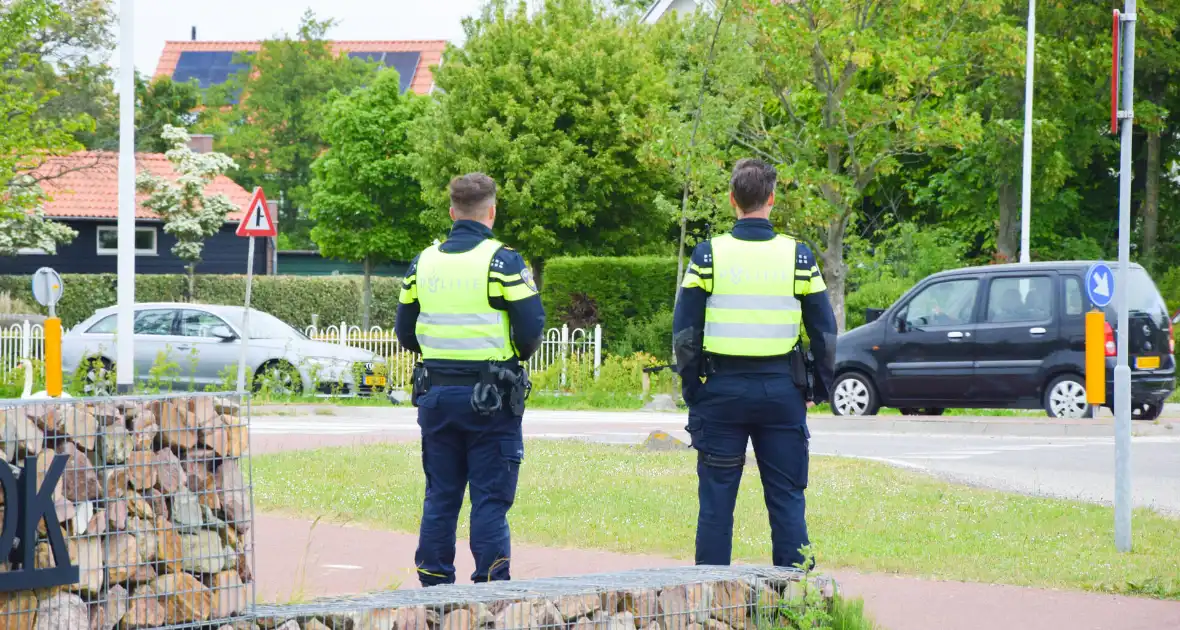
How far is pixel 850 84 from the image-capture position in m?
24.2

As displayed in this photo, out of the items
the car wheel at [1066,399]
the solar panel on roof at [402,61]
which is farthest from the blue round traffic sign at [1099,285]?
the solar panel on roof at [402,61]

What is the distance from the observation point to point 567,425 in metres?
17.7

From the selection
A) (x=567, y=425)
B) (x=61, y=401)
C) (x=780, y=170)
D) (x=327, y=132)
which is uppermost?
(x=327, y=132)

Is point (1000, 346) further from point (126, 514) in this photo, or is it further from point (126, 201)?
point (126, 514)

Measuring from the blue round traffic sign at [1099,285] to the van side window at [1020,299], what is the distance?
2.57 metres

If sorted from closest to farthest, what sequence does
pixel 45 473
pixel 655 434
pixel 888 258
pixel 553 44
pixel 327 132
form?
pixel 45 473 → pixel 655 434 → pixel 888 258 → pixel 553 44 → pixel 327 132

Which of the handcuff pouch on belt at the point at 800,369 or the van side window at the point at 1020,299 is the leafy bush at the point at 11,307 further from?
the handcuff pouch on belt at the point at 800,369

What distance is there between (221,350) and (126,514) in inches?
666

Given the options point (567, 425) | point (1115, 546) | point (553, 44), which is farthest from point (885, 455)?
point (553, 44)

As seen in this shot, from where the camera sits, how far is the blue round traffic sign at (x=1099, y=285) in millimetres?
14227

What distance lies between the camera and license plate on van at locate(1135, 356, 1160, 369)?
16.6 metres

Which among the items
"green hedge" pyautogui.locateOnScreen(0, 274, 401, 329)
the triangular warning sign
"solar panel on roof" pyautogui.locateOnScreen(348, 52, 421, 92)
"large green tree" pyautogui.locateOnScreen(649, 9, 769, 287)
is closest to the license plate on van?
"large green tree" pyautogui.locateOnScreen(649, 9, 769, 287)

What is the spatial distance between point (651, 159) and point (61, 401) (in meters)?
19.0

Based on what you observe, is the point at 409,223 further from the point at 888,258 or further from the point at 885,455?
the point at 885,455
